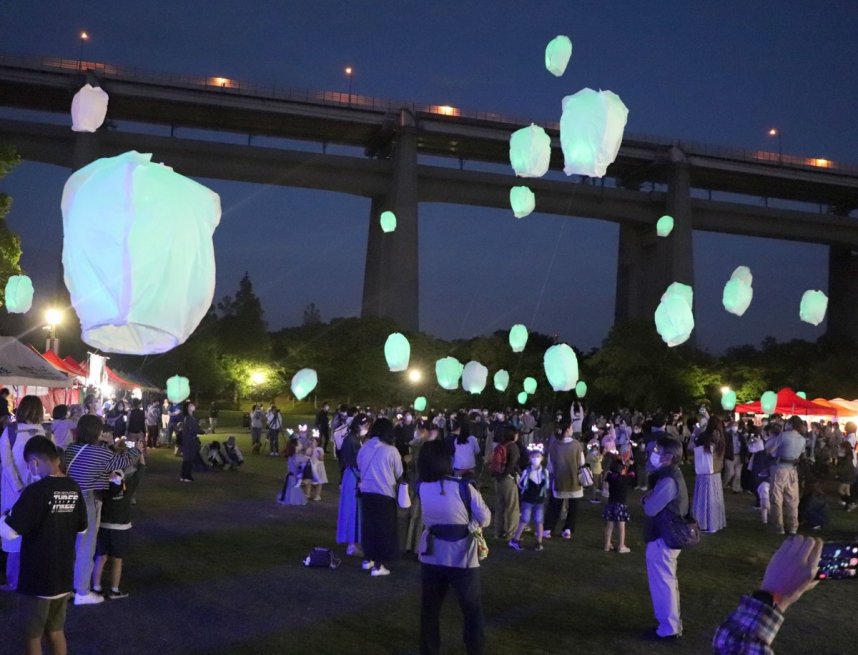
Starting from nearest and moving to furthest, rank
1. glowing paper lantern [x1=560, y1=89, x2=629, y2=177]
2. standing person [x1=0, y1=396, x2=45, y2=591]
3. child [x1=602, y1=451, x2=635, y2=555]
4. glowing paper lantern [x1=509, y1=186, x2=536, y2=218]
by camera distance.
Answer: standing person [x1=0, y1=396, x2=45, y2=591], glowing paper lantern [x1=560, y1=89, x2=629, y2=177], child [x1=602, y1=451, x2=635, y2=555], glowing paper lantern [x1=509, y1=186, x2=536, y2=218]

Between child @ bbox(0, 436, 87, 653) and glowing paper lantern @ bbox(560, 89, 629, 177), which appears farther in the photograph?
glowing paper lantern @ bbox(560, 89, 629, 177)

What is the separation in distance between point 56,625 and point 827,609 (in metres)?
7.30

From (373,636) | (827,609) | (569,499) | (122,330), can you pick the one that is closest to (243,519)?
(569,499)

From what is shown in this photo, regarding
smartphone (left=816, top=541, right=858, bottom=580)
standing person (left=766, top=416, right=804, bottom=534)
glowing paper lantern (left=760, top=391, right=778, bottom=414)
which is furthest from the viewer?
glowing paper lantern (left=760, top=391, right=778, bottom=414)

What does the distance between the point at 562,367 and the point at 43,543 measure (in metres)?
14.1

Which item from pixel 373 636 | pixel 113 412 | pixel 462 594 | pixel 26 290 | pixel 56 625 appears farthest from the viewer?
pixel 113 412

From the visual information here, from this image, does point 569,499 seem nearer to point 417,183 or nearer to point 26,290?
point 26,290

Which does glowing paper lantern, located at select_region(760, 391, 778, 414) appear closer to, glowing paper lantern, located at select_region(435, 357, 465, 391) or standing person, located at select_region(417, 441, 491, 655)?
glowing paper lantern, located at select_region(435, 357, 465, 391)

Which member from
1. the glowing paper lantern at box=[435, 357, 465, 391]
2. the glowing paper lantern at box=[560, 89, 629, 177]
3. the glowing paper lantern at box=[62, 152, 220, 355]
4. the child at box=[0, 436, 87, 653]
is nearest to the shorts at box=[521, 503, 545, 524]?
the glowing paper lantern at box=[560, 89, 629, 177]

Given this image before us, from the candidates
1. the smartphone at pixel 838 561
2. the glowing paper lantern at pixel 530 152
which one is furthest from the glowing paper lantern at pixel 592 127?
the smartphone at pixel 838 561

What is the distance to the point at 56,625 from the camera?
4859 millimetres

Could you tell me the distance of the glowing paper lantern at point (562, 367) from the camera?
1758cm

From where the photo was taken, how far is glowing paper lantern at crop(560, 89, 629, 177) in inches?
363

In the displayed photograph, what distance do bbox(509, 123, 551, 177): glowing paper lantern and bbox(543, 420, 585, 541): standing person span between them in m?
4.03
